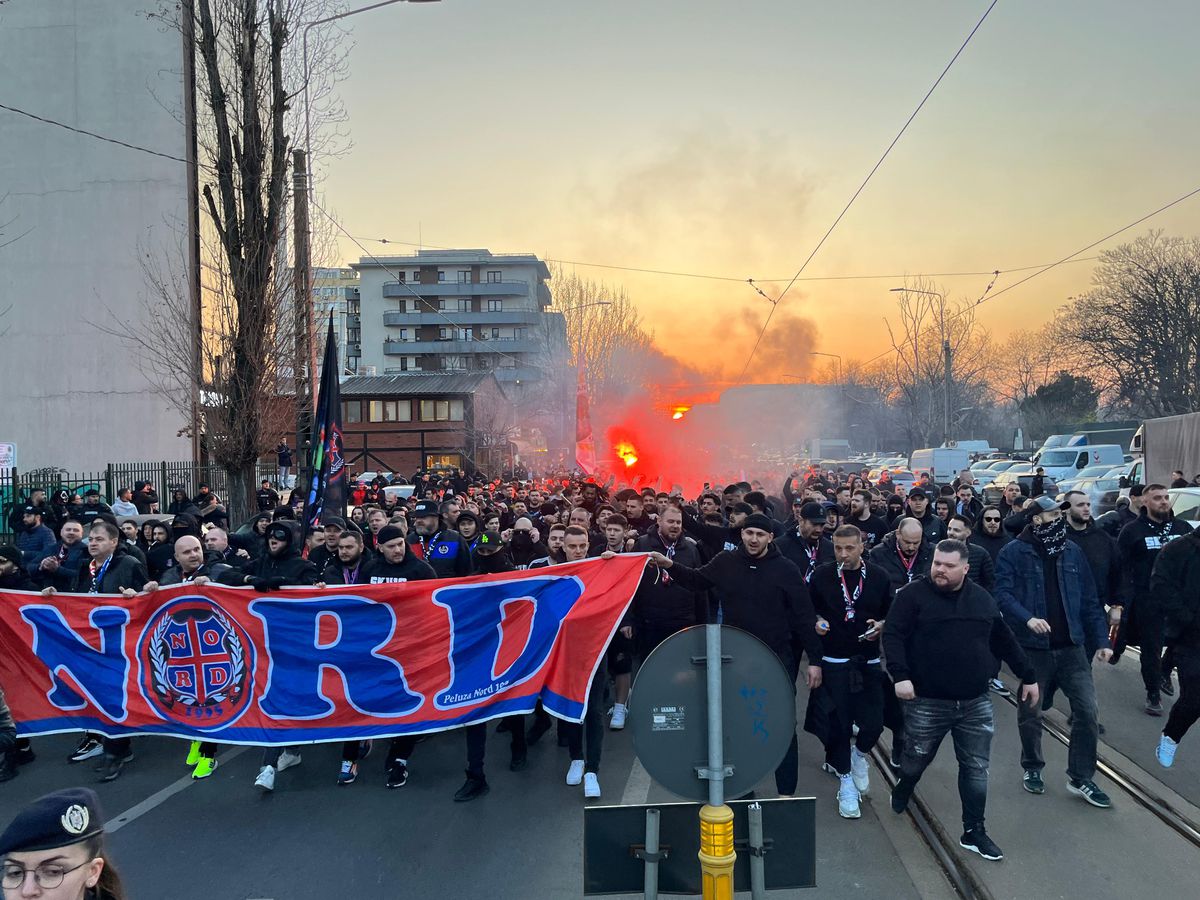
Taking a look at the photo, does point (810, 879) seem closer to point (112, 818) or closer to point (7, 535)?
point (112, 818)

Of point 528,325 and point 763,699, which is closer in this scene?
point 763,699

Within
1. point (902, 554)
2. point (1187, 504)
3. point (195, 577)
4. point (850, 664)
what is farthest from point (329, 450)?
point (1187, 504)

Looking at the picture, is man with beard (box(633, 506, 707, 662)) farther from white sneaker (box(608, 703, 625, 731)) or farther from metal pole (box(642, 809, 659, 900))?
metal pole (box(642, 809, 659, 900))

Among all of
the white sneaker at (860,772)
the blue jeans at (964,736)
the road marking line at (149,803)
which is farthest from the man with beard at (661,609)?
the road marking line at (149,803)

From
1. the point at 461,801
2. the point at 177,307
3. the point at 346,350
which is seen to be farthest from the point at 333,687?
the point at 346,350

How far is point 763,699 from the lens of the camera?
3195mm

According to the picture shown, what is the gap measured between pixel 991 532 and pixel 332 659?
597cm

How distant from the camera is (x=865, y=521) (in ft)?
36.9

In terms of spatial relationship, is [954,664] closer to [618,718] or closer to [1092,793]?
[1092,793]

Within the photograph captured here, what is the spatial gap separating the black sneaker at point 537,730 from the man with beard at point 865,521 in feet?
15.9

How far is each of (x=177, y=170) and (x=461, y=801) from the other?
78.5 feet

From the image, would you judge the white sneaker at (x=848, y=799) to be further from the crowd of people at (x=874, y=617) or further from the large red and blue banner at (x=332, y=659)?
the large red and blue banner at (x=332, y=659)

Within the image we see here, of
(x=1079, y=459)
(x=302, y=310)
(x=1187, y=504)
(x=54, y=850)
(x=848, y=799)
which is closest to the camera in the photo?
(x=54, y=850)

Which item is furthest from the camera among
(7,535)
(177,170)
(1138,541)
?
(177,170)
